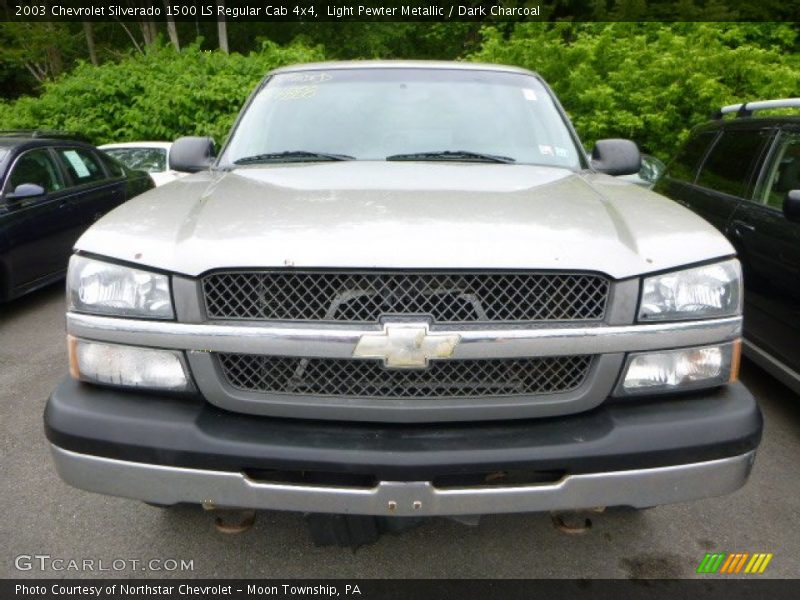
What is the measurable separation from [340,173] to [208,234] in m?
0.87

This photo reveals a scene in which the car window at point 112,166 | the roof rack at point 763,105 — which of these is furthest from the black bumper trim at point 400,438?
the car window at point 112,166

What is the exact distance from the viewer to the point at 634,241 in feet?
7.02

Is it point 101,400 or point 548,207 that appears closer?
point 101,400

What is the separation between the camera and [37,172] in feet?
21.4

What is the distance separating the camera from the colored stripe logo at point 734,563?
2666mm

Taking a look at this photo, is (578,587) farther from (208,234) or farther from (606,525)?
(208,234)

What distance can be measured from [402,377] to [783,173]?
344 centimetres

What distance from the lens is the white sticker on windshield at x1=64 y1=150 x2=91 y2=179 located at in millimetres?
7211

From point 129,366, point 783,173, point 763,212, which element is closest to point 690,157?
point 783,173

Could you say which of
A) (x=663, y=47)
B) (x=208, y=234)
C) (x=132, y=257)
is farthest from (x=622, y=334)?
(x=663, y=47)

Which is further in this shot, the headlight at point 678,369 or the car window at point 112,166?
the car window at point 112,166

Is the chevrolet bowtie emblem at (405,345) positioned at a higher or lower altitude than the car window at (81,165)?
higher

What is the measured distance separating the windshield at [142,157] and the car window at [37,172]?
12.0ft

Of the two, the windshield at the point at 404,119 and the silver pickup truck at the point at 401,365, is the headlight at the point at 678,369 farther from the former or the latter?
the windshield at the point at 404,119
